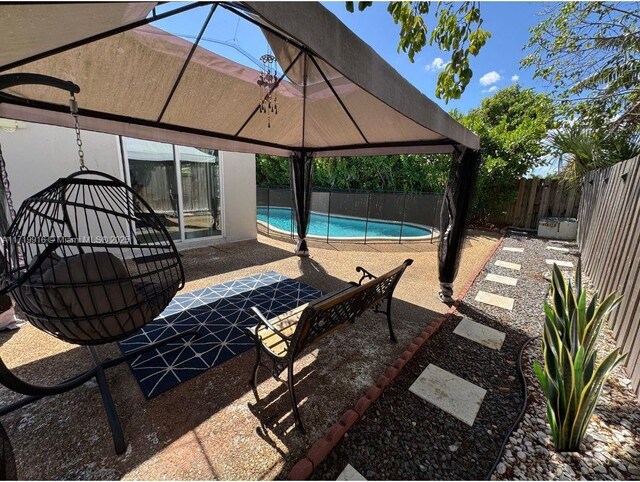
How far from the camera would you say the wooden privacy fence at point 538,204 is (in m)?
9.09

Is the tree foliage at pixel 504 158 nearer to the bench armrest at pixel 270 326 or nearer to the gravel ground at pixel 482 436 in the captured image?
the gravel ground at pixel 482 436

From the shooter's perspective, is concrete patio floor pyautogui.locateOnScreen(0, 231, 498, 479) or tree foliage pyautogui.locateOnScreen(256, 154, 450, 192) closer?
concrete patio floor pyautogui.locateOnScreen(0, 231, 498, 479)

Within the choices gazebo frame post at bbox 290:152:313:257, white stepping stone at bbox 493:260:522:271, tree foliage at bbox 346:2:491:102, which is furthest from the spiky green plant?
gazebo frame post at bbox 290:152:313:257

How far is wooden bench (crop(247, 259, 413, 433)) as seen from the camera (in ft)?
5.47

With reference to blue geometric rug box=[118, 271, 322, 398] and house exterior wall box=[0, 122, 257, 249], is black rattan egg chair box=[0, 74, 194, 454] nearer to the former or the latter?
blue geometric rug box=[118, 271, 322, 398]

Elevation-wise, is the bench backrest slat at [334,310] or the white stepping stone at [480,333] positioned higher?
the bench backrest slat at [334,310]

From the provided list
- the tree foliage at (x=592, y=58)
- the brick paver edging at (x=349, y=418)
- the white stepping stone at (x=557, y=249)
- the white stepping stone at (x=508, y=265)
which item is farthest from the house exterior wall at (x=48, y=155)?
the white stepping stone at (x=557, y=249)

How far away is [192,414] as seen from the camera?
1849 mm

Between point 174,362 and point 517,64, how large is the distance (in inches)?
314

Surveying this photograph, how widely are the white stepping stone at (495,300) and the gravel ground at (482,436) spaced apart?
1.09m

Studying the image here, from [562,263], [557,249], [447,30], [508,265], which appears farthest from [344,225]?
[447,30]

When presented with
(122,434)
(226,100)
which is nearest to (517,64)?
(226,100)

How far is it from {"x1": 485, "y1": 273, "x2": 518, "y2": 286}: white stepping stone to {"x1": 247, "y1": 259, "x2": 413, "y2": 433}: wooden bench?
125 inches

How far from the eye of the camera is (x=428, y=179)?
40.0ft
